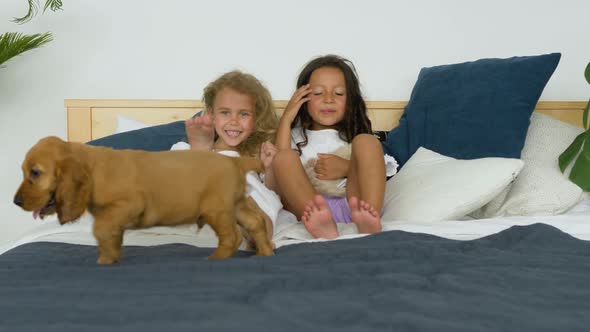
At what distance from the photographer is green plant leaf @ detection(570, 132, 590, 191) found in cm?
194

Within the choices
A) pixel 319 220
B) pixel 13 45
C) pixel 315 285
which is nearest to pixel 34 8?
pixel 13 45

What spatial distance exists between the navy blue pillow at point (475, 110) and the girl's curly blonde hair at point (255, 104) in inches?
19.6

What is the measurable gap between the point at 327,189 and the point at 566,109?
3.78ft

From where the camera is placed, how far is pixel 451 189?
1.86 meters

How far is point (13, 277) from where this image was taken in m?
1.04

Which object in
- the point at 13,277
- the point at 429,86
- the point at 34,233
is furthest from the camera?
the point at 429,86

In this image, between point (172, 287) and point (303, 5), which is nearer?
point (172, 287)

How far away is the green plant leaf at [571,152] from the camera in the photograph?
203 cm

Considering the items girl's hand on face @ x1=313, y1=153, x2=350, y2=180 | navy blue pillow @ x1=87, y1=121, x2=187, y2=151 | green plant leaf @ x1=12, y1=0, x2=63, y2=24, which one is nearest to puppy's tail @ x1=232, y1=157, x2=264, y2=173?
girl's hand on face @ x1=313, y1=153, x2=350, y2=180

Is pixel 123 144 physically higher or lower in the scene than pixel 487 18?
lower

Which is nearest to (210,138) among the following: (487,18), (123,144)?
(123,144)

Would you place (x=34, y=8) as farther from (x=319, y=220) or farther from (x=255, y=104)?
(x=319, y=220)

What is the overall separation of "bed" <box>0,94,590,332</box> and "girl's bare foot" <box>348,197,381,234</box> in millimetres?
191

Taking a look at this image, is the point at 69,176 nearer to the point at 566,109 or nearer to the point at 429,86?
the point at 429,86
